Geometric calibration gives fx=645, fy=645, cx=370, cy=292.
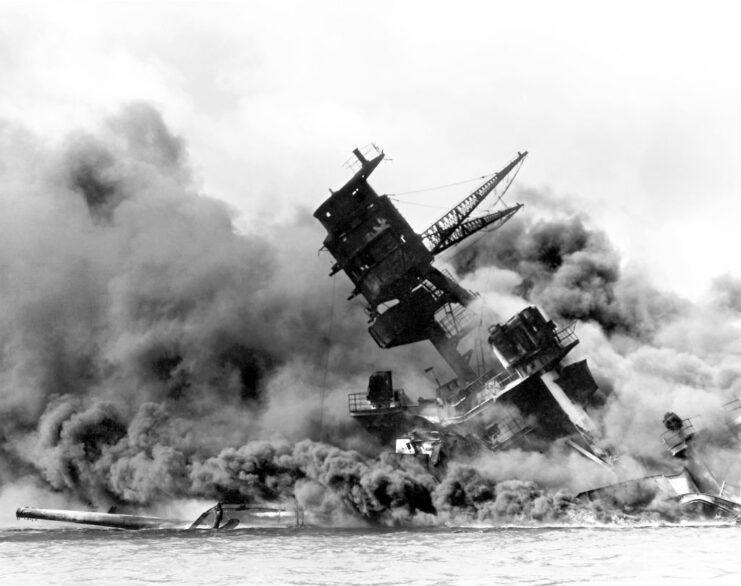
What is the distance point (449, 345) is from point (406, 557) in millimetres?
17345

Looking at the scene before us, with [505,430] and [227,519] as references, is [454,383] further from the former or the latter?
[227,519]

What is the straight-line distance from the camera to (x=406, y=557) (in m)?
17.8

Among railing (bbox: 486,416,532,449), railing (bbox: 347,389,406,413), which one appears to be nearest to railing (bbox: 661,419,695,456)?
railing (bbox: 486,416,532,449)

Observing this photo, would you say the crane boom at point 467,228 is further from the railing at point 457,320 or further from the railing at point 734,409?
the railing at point 734,409

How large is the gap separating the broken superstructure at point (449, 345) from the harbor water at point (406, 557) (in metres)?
5.43

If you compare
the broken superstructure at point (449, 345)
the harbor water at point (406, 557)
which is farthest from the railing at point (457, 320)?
the harbor water at point (406, 557)

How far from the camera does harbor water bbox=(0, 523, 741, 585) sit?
46.4ft

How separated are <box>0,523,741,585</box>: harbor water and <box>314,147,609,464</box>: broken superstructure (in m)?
5.43

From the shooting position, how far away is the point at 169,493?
117ft

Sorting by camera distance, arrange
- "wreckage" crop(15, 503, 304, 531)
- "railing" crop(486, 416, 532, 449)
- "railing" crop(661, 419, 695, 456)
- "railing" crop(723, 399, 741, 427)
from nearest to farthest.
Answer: "railing" crop(661, 419, 695, 456)
"railing" crop(723, 399, 741, 427)
"railing" crop(486, 416, 532, 449)
"wreckage" crop(15, 503, 304, 531)

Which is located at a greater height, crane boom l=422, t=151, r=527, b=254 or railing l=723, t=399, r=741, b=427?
crane boom l=422, t=151, r=527, b=254

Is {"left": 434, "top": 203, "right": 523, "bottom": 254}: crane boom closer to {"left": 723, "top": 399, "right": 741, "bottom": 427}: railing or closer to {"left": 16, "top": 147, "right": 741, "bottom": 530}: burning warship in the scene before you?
{"left": 16, "top": 147, "right": 741, "bottom": 530}: burning warship

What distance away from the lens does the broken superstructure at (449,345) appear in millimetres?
28688

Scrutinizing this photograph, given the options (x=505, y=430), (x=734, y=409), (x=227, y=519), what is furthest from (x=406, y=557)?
(x=734, y=409)
